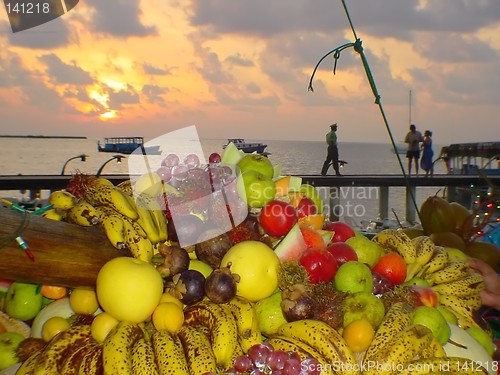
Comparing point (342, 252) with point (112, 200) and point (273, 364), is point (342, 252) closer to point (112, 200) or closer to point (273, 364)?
point (273, 364)

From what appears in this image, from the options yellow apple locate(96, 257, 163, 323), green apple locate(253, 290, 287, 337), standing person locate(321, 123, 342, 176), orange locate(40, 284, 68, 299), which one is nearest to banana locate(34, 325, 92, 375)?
yellow apple locate(96, 257, 163, 323)

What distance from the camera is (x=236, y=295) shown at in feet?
5.79

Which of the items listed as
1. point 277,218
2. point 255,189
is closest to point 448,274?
point 277,218

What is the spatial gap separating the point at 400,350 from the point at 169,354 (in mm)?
712

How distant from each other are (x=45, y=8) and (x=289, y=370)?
5.92 ft

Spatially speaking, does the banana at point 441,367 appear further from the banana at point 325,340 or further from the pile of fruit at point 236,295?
the banana at point 325,340

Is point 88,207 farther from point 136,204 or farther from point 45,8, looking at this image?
point 45,8

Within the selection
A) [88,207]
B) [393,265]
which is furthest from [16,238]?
[393,265]

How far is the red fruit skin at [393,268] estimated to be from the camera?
77.2 inches

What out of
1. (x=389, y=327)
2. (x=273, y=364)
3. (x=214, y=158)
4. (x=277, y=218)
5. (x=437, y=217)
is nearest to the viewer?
(x=273, y=364)

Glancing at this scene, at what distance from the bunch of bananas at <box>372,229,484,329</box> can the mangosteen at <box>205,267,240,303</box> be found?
85 cm

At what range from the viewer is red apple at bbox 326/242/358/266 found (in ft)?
6.30

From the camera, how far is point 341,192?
6578mm

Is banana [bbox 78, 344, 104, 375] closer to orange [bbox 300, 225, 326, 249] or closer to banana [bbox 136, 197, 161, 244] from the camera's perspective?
banana [bbox 136, 197, 161, 244]
